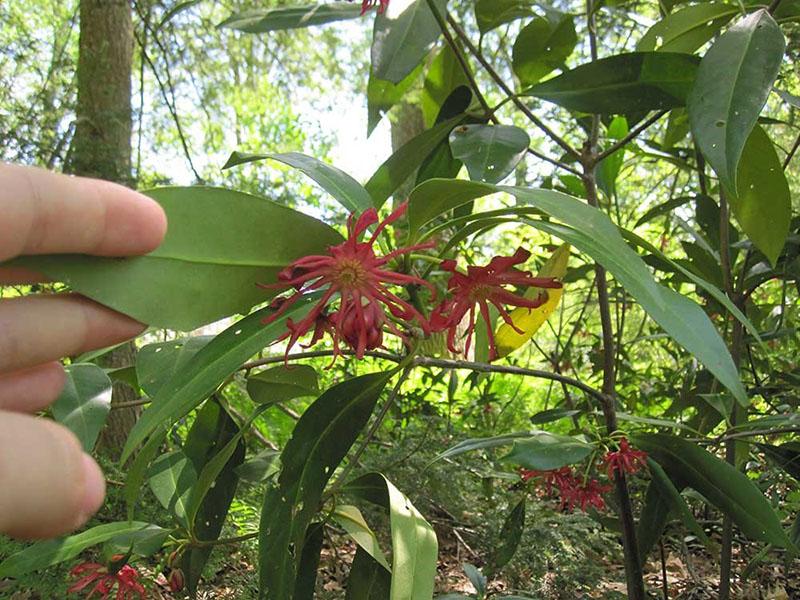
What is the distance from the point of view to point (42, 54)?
2424 millimetres

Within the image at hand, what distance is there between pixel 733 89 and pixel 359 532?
1.90 ft

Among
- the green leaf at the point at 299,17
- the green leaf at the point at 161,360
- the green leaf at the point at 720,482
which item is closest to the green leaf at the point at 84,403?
the green leaf at the point at 161,360

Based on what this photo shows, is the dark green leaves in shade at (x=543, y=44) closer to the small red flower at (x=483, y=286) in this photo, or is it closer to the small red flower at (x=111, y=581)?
the small red flower at (x=483, y=286)

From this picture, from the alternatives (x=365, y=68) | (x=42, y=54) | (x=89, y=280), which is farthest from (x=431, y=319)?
(x=365, y=68)

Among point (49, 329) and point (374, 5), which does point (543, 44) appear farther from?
point (49, 329)

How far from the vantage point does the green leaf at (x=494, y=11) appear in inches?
39.9

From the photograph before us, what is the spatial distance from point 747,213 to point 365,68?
12.2 ft

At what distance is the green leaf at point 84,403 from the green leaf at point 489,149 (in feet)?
1.49

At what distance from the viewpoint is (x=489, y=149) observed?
0.80 metres

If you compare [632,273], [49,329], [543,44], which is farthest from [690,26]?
[49,329]

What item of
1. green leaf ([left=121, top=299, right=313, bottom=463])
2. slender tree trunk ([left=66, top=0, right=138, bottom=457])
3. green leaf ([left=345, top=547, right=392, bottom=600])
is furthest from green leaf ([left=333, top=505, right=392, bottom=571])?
slender tree trunk ([left=66, top=0, right=138, bottom=457])

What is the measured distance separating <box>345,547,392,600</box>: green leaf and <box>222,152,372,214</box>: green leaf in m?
0.43

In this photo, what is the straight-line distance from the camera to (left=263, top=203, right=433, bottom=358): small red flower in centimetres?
52

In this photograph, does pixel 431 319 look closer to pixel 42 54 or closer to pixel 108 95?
pixel 108 95
